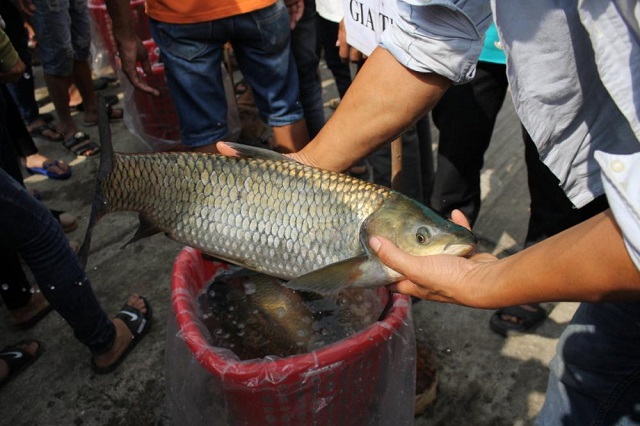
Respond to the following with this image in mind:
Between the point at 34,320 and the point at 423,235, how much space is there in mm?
2053

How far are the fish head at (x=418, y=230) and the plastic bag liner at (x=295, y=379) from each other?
252mm

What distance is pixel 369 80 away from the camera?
1.58m

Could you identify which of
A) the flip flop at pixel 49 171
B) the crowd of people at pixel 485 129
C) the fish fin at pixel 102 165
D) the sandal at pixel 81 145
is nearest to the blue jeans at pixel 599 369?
the crowd of people at pixel 485 129

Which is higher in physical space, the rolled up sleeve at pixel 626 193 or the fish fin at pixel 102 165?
the rolled up sleeve at pixel 626 193

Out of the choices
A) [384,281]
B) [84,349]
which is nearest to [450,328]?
[384,281]

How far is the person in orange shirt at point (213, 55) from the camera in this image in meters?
2.58

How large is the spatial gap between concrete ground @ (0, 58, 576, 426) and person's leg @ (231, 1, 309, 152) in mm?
865

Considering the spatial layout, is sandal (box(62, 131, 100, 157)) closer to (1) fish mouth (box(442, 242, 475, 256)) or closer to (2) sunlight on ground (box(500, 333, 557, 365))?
(2) sunlight on ground (box(500, 333, 557, 365))

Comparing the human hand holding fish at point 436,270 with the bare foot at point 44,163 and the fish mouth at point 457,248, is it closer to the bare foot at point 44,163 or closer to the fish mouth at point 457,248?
the fish mouth at point 457,248

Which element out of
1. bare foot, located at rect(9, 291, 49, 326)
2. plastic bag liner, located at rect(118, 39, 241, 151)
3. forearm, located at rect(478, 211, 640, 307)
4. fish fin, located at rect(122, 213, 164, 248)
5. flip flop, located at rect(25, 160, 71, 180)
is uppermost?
forearm, located at rect(478, 211, 640, 307)

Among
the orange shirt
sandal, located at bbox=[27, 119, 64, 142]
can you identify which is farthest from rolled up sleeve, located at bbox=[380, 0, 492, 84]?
sandal, located at bbox=[27, 119, 64, 142]

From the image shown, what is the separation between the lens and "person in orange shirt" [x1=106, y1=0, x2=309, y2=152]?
8.46ft

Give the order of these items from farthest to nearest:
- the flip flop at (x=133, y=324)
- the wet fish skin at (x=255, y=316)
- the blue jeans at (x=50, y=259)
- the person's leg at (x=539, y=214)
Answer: the flip flop at (x=133, y=324) < the person's leg at (x=539, y=214) < the blue jeans at (x=50, y=259) < the wet fish skin at (x=255, y=316)

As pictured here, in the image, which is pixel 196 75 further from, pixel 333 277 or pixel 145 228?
pixel 333 277
